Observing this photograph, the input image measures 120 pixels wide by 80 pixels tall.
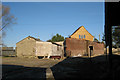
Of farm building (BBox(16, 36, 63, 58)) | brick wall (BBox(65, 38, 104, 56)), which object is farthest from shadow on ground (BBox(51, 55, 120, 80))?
brick wall (BBox(65, 38, 104, 56))

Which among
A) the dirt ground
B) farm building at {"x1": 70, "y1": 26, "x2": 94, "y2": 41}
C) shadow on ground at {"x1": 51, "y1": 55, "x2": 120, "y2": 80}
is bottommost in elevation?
the dirt ground

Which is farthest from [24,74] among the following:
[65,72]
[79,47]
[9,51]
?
[9,51]

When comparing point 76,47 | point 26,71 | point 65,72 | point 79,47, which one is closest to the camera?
point 65,72

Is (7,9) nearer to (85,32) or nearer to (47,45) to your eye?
(47,45)

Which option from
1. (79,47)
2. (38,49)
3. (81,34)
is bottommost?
(38,49)

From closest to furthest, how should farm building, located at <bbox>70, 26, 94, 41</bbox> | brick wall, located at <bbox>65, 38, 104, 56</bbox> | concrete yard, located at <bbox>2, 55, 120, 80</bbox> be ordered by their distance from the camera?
concrete yard, located at <bbox>2, 55, 120, 80</bbox> → brick wall, located at <bbox>65, 38, 104, 56</bbox> → farm building, located at <bbox>70, 26, 94, 41</bbox>

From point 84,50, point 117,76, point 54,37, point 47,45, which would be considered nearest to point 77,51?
point 84,50

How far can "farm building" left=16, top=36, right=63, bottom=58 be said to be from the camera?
102ft

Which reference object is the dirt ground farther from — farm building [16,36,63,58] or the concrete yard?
farm building [16,36,63,58]

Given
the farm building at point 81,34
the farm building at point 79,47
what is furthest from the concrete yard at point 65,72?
the farm building at point 81,34

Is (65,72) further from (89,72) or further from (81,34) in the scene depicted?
(81,34)

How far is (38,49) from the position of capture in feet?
105

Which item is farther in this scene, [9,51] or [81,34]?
[81,34]

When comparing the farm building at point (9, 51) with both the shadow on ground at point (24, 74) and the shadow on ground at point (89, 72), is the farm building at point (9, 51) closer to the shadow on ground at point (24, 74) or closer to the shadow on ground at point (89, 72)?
the shadow on ground at point (24, 74)
